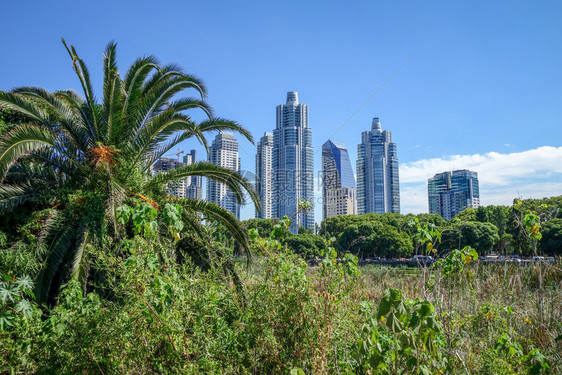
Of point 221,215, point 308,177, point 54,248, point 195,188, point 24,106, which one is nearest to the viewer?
point 54,248

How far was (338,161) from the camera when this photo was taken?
80938mm

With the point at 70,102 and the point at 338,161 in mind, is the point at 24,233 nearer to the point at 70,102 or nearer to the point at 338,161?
the point at 70,102

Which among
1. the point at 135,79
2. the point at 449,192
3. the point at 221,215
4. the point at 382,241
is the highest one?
the point at 449,192

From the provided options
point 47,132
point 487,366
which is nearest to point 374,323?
point 487,366

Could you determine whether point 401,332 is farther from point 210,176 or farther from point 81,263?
point 210,176

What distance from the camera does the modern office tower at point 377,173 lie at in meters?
112

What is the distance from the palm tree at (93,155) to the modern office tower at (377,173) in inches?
4193

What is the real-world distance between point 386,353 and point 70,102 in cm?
762

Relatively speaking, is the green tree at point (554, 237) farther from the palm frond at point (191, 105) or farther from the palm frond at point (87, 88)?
the palm frond at point (87, 88)

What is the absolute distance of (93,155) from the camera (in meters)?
6.66

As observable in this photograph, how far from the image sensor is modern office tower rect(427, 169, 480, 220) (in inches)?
2918

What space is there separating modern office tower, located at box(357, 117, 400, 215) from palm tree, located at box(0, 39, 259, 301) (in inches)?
4193

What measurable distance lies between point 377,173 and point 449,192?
3603 centimetres

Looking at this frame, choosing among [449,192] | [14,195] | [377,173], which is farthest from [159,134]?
[377,173]
